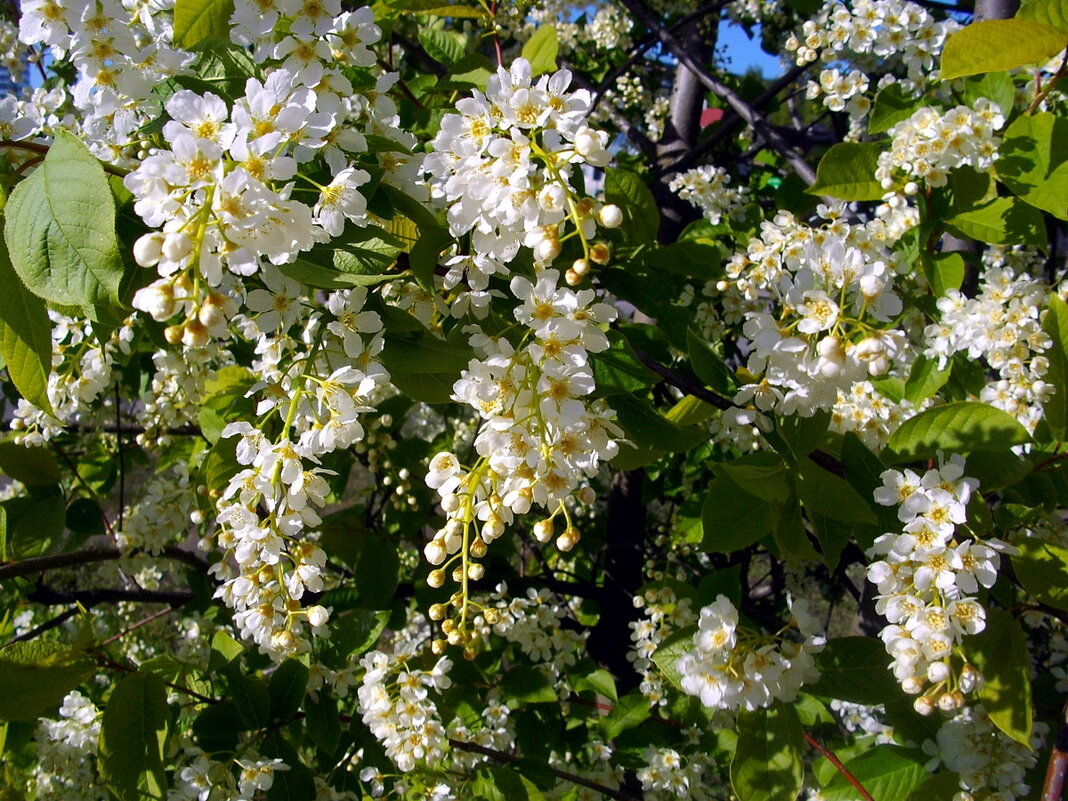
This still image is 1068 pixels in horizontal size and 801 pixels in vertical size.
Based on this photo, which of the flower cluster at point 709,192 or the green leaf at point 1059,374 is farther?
the flower cluster at point 709,192

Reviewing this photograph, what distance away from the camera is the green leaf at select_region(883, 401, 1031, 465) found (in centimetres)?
146

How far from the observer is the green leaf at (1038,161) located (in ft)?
5.85

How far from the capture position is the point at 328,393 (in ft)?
4.13

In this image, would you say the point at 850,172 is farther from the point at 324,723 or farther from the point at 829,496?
the point at 324,723

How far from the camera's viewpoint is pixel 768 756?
1.60 metres

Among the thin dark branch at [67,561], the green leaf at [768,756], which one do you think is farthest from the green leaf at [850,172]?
the thin dark branch at [67,561]

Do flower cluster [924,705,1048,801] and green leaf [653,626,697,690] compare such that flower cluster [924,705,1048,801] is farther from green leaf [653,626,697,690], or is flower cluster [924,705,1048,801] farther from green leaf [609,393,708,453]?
green leaf [609,393,708,453]

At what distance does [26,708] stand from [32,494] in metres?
1.01

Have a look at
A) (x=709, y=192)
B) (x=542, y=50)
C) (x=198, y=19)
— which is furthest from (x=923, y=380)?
(x=198, y=19)

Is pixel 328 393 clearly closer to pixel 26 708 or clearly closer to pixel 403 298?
pixel 403 298

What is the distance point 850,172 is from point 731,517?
1.07 m

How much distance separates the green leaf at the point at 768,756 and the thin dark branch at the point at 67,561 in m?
1.87

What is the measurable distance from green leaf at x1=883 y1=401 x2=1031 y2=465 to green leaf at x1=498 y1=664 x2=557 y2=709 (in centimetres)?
131

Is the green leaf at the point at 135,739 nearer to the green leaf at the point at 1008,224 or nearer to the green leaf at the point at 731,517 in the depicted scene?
the green leaf at the point at 731,517
